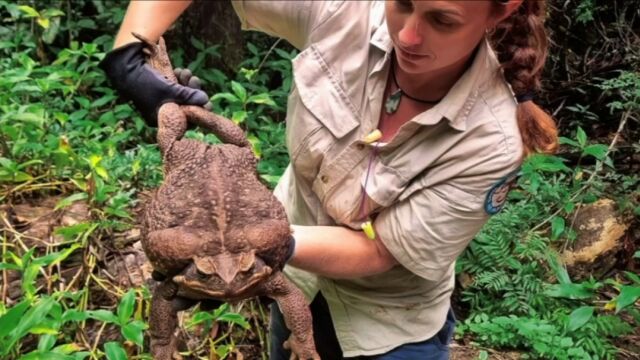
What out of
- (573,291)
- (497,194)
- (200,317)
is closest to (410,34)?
(497,194)

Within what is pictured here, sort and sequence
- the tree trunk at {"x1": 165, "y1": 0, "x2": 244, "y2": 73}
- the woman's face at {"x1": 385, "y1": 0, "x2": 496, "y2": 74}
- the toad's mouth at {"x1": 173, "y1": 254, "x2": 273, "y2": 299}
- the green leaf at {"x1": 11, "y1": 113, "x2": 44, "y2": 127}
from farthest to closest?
the tree trunk at {"x1": 165, "y1": 0, "x2": 244, "y2": 73}, the green leaf at {"x1": 11, "y1": 113, "x2": 44, "y2": 127}, the woman's face at {"x1": 385, "y1": 0, "x2": 496, "y2": 74}, the toad's mouth at {"x1": 173, "y1": 254, "x2": 273, "y2": 299}

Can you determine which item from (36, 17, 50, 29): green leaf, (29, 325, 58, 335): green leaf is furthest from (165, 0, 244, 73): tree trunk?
(29, 325, 58, 335): green leaf

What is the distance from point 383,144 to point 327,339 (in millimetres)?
861

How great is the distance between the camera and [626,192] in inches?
163

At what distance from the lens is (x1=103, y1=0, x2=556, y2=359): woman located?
1.95m

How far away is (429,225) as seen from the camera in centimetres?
203

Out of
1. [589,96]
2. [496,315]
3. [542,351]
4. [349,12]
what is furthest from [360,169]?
[589,96]

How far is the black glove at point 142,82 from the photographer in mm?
1987

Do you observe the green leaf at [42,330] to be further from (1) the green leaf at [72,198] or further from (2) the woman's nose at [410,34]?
(2) the woman's nose at [410,34]

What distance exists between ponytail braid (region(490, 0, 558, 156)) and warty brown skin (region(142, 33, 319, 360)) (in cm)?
77

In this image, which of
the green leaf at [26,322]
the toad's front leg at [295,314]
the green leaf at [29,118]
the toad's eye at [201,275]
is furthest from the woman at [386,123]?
the green leaf at [29,118]

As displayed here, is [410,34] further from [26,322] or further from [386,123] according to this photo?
[26,322]

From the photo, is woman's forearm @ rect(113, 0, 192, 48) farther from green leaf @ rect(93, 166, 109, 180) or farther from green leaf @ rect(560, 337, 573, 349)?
green leaf @ rect(560, 337, 573, 349)

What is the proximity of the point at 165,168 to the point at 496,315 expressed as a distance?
2370 mm
